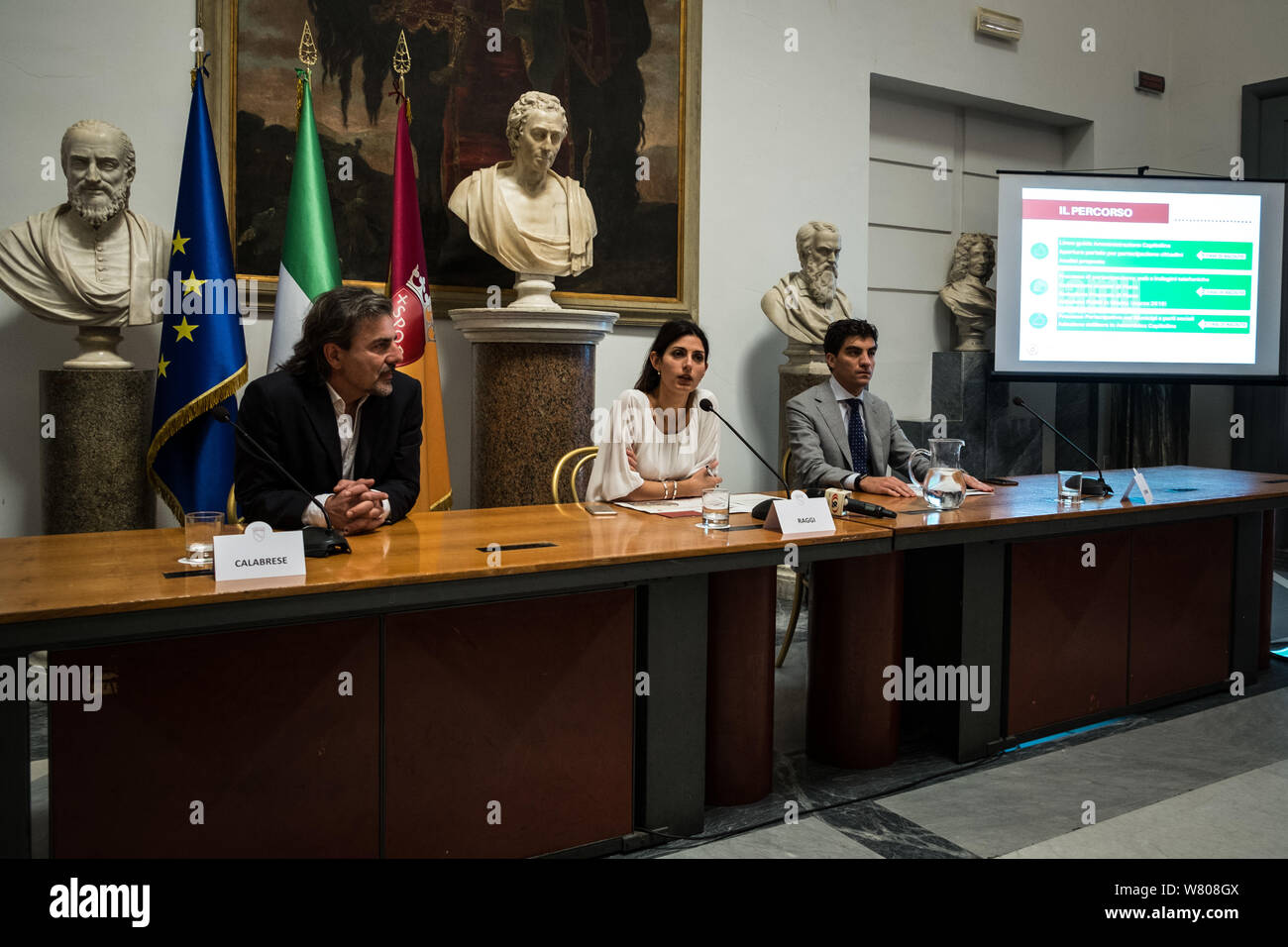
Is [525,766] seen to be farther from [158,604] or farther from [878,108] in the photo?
[878,108]

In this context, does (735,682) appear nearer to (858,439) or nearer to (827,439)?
(827,439)

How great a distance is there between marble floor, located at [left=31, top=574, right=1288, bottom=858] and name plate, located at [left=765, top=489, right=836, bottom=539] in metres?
0.69

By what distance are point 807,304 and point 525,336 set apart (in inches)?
65.2

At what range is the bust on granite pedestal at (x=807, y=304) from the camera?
4867 mm

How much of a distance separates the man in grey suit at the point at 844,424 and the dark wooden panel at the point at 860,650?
555mm

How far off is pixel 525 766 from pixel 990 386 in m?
4.46

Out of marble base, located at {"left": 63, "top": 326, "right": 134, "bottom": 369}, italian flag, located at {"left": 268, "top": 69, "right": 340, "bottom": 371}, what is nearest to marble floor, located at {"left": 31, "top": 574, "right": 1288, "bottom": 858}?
marble base, located at {"left": 63, "top": 326, "right": 134, "bottom": 369}

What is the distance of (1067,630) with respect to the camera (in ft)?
9.83

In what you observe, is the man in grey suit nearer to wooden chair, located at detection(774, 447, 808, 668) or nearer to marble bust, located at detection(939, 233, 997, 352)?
wooden chair, located at detection(774, 447, 808, 668)

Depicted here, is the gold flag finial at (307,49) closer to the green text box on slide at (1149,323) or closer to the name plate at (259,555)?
the name plate at (259,555)

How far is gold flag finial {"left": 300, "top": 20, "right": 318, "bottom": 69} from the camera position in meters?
3.79

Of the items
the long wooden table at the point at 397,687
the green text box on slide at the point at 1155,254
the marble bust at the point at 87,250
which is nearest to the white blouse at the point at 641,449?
the long wooden table at the point at 397,687

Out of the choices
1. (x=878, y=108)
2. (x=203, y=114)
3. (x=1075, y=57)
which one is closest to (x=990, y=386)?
(x=878, y=108)

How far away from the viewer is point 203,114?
342 centimetres
